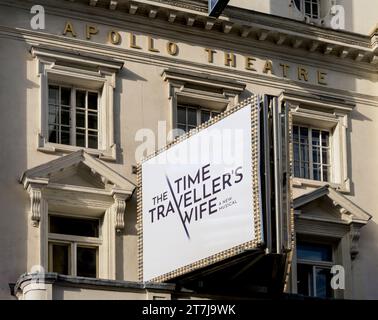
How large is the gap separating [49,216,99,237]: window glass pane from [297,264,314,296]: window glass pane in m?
5.51

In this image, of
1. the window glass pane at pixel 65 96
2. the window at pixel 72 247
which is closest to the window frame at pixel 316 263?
the window at pixel 72 247

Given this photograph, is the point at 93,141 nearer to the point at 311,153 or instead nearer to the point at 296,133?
the point at 296,133

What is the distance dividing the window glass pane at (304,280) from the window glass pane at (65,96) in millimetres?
7162

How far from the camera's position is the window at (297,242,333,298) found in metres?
38.5

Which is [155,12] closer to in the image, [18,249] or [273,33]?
[273,33]

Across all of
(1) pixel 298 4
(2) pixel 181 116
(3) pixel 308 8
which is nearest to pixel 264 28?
(1) pixel 298 4

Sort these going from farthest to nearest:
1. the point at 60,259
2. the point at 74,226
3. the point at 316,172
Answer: the point at 316,172, the point at 74,226, the point at 60,259

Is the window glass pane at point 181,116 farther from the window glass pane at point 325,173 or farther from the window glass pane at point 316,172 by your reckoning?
the window glass pane at point 325,173

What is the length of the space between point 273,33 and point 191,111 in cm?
304

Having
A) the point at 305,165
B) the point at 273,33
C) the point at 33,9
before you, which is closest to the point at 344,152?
the point at 305,165

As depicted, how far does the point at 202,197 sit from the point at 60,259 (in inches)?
146

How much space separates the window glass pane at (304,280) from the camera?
126 feet

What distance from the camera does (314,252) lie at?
38969mm

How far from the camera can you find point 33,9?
36812 millimetres
